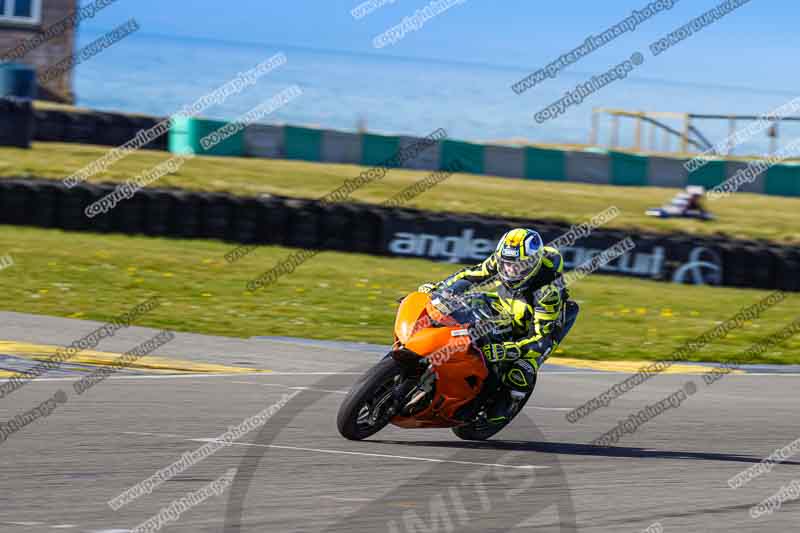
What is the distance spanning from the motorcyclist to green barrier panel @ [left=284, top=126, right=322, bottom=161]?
2498 centimetres

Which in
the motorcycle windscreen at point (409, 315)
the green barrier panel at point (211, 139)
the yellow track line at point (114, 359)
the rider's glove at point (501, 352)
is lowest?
the yellow track line at point (114, 359)

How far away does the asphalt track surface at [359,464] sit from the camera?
21.9 feet

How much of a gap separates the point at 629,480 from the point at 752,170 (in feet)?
96.5

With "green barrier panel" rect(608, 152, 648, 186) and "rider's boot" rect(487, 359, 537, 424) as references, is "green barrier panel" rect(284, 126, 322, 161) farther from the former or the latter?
"rider's boot" rect(487, 359, 537, 424)

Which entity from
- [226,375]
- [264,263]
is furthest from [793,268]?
[226,375]

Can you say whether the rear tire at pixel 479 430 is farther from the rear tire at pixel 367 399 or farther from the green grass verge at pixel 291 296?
the green grass verge at pixel 291 296

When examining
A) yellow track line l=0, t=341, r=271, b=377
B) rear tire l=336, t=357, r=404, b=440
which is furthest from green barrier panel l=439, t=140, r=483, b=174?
rear tire l=336, t=357, r=404, b=440

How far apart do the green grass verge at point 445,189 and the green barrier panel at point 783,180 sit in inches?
89.4

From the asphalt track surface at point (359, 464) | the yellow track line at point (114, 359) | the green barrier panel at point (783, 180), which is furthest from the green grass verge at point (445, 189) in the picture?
the asphalt track surface at point (359, 464)

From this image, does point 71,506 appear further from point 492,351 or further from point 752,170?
point 752,170

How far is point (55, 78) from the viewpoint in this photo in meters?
46.1

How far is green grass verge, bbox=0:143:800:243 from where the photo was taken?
89.6 ft

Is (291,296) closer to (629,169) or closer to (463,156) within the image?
(463,156)

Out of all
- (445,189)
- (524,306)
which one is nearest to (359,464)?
(524,306)
